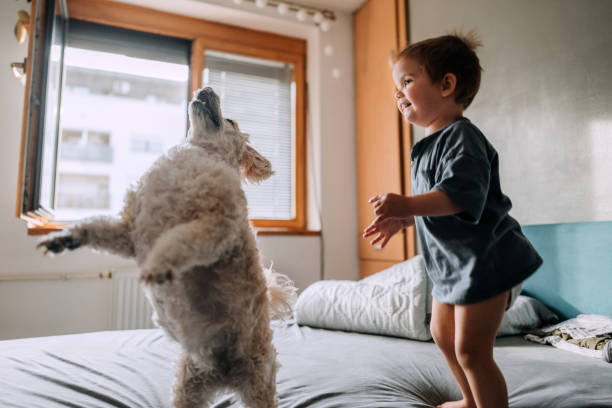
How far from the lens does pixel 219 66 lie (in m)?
2.88

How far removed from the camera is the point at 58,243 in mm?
506

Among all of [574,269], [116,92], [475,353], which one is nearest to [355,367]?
[475,353]

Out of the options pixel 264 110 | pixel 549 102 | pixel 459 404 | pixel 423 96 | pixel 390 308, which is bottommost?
pixel 459 404

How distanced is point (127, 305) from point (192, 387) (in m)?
1.93

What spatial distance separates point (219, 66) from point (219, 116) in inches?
95.6

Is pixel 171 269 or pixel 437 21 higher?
pixel 437 21

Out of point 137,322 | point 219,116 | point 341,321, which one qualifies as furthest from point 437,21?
point 137,322

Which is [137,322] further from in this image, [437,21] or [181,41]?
[437,21]

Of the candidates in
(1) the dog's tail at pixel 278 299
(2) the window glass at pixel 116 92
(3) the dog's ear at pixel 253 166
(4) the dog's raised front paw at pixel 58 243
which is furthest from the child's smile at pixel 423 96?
(2) the window glass at pixel 116 92

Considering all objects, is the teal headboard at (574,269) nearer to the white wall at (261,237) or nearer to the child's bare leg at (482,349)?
the child's bare leg at (482,349)

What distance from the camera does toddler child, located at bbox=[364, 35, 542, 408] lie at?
2.48 feet

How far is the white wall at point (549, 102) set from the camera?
1421mm

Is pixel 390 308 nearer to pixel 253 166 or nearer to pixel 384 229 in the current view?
pixel 384 229

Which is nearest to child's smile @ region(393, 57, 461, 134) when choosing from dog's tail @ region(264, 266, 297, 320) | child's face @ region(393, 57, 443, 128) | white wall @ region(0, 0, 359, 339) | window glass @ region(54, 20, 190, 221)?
child's face @ region(393, 57, 443, 128)
